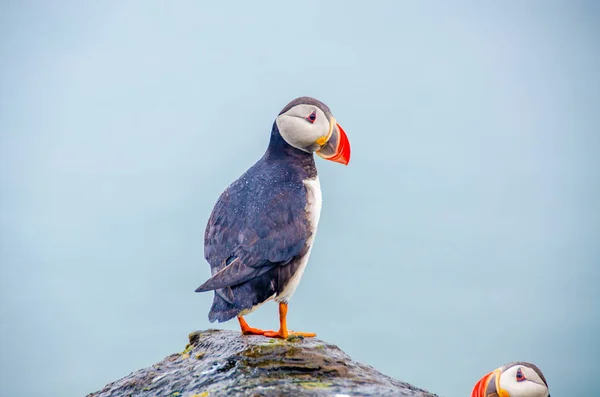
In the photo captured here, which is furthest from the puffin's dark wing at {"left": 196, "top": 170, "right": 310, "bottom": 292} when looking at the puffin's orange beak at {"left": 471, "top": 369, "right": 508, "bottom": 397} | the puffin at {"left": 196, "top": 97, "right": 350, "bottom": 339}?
the puffin's orange beak at {"left": 471, "top": 369, "right": 508, "bottom": 397}

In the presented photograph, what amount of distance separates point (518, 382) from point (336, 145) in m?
1.90

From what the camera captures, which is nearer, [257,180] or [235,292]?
[235,292]

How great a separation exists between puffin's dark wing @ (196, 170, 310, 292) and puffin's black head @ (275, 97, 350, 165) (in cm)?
29

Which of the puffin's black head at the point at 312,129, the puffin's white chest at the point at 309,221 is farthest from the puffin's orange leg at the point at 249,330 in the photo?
the puffin's black head at the point at 312,129

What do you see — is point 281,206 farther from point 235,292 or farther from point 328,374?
point 328,374

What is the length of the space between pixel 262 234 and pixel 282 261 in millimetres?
199

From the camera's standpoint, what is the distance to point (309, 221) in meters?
4.57

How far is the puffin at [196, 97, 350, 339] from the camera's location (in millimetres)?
4215

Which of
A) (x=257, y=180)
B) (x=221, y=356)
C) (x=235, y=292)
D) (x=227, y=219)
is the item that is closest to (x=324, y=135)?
(x=257, y=180)

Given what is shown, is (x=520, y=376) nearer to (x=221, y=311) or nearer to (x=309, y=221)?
(x=309, y=221)

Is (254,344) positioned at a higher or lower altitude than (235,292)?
lower

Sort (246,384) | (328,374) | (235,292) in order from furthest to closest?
(235,292)
(328,374)
(246,384)

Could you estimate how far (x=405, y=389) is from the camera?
398cm

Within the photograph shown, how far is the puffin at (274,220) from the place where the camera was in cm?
421
